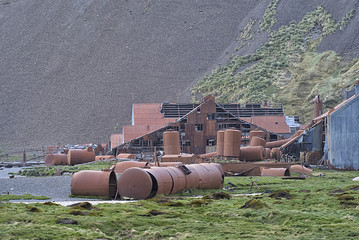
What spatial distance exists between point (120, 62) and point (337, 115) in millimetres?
85000

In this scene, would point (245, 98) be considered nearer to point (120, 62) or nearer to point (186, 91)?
point (186, 91)

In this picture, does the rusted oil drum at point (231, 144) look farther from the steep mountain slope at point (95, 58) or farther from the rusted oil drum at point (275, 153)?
the steep mountain slope at point (95, 58)

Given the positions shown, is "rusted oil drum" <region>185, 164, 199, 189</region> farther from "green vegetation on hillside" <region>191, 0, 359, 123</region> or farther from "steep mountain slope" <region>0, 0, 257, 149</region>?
"steep mountain slope" <region>0, 0, 257, 149</region>

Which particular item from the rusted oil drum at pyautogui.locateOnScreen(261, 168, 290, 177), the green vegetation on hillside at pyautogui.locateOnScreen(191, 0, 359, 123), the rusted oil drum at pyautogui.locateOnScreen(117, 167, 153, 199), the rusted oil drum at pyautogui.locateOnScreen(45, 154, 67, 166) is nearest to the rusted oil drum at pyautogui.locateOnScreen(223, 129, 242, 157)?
the rusted oil drum at pyautogui.locateOnScreen(261, 168, 290, 177)

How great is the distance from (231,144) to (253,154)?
5.50 feet

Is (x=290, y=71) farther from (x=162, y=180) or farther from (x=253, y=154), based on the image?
(x=162, y=180)

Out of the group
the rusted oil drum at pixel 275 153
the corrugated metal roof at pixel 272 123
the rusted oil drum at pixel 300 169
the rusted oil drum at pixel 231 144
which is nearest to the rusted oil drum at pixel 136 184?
the rusted oil drum at pixel 300 169

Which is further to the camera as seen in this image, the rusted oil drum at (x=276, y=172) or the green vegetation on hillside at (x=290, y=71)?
the green vegetation on hillside at (x=290, y=71)

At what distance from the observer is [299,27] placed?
105688 millimetres

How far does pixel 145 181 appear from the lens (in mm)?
20828

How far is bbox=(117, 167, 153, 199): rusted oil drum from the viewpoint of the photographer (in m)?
20.7

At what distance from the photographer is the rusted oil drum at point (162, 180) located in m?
21.4

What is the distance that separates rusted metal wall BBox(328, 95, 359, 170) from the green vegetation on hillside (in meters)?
27.5

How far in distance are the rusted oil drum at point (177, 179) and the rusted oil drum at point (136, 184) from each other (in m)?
1.61
